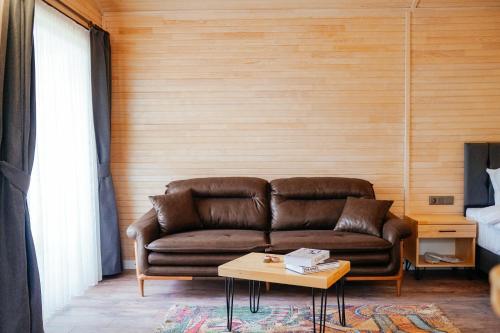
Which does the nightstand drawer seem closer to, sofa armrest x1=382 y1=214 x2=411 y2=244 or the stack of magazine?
sofa armrest x1=382 y1=214 x2=411 y2=244

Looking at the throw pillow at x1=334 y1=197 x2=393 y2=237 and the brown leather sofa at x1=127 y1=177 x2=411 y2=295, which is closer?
the brown leather sofa at x1=127 y1=177 x2=411 y2=295

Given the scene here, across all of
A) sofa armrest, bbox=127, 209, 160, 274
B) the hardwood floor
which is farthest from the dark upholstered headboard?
sofa armrest, bbox=127, 209, 160, 274

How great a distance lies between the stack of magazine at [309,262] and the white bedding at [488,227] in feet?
5.78

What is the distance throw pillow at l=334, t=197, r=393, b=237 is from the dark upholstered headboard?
1.08 meters

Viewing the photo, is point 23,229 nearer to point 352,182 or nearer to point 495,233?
point 352,182

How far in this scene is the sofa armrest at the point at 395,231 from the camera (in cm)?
365

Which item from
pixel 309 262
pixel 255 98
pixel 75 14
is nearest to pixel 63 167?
pixel 75 14

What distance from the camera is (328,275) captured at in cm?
272

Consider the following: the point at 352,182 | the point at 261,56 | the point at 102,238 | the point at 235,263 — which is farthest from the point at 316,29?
the point at 102,238

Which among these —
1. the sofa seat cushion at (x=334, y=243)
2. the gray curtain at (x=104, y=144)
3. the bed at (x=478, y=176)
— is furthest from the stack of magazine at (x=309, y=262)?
the gray curtain at (x=104, y=144)

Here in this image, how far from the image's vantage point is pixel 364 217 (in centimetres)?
393

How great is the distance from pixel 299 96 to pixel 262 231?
4.92ft

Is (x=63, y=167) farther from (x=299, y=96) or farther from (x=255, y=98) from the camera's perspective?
(x=299, y=96)

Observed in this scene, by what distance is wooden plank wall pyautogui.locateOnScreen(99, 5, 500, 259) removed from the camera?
14.9 ft
